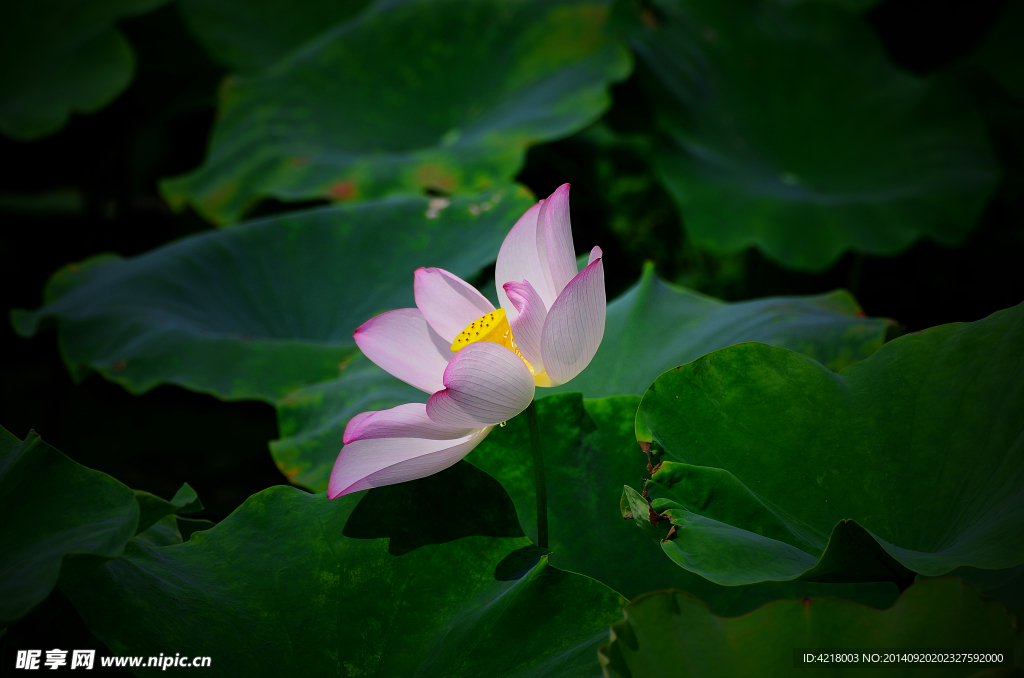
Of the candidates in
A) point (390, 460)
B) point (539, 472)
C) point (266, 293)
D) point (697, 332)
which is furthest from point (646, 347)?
point (266, 293)

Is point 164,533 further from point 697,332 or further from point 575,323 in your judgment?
point 697,332

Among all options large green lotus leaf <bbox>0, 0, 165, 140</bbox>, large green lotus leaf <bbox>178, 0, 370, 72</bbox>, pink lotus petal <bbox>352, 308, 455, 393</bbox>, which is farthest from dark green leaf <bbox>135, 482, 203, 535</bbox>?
large green lotus leaf <bbox>178, 0, 370, 72</bbox>

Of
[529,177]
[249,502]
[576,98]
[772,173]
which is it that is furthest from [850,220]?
[249,502]

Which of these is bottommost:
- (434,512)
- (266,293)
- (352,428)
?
(266,293)

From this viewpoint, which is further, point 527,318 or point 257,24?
point 257,24

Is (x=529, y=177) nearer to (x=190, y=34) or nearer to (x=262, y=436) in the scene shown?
(x=262, y=436)

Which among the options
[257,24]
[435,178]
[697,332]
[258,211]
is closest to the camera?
[697,332]

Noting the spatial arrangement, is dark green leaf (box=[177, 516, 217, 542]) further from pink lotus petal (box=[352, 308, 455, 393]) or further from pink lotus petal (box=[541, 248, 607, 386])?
pink lotus petal (box=[541, 248, 607, 386])
